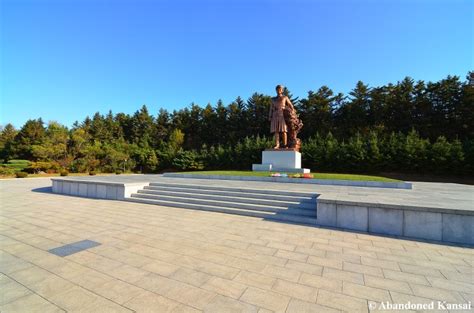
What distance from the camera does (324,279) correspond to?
303 centimetres

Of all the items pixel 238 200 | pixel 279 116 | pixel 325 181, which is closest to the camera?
pixel 238 200

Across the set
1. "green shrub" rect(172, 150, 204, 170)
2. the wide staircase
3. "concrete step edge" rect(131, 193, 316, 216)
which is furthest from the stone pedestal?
"green shrub" rect(172, 150, 204, 170)

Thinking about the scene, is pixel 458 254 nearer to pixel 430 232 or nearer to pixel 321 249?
pixel 430 232

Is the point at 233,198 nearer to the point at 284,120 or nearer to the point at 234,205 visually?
the point at 234,205

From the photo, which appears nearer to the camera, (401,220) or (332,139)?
(401,220)

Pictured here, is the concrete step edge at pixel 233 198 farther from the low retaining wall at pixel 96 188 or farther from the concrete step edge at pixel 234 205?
the low retaining wall at pixel 96 188

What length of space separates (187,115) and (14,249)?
4281 centimetres

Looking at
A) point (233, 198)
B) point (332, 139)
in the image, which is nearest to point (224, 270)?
point (233, 198)

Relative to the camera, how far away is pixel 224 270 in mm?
3283

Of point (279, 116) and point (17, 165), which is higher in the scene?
point (279, 116)

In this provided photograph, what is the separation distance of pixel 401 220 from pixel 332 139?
2344cm

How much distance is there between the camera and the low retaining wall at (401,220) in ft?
14.6

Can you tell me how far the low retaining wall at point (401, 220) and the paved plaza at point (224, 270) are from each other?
356 mm

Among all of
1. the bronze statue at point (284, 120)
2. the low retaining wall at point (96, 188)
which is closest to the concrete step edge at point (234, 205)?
the low retaining wall at point (96, 188)
